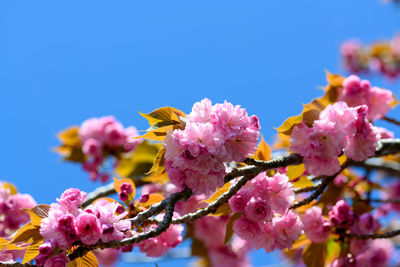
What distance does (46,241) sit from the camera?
1.59m

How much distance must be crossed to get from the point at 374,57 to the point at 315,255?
232 inches

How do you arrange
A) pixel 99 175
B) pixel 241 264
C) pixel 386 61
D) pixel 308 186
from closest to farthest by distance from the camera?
pixel 308 186, pixel 99 175, pixel 241 264, pixel 386 61

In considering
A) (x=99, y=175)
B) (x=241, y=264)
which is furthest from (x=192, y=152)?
(x=241, y=264)

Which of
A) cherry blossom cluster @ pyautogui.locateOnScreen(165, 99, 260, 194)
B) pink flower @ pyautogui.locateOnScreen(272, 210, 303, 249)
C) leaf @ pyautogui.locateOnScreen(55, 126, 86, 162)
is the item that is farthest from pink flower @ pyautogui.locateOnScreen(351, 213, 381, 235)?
leaf @ pyautogui.locateOnScreen(55, 126, 86, 162)

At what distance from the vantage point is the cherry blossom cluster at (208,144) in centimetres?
160

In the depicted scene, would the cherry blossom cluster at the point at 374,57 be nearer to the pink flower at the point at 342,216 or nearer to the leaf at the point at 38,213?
the pink flower at the point at 342,216

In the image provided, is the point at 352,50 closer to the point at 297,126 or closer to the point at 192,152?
the point at 297,126

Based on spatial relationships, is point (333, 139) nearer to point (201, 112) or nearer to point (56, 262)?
point (201, 112)

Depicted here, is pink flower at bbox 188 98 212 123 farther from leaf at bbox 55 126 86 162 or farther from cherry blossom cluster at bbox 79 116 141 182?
leaf at bbox 55 126 86 162

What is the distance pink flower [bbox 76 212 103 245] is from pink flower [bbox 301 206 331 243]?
114 cm

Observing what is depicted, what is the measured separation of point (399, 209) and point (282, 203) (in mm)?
4328

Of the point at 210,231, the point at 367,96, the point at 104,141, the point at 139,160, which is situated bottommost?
the point at 210,231

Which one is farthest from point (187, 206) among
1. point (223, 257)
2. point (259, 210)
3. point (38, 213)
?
point (223, 257)

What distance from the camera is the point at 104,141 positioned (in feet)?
12.5
